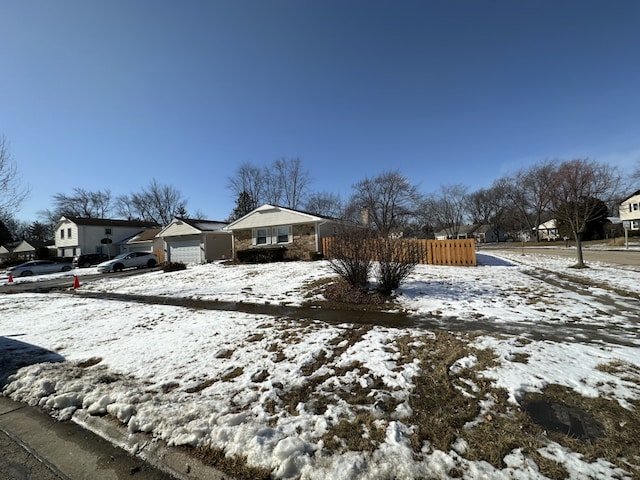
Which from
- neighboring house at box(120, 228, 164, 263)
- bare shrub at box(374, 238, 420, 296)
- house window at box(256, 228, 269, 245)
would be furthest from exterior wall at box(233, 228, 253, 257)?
bare shrub at box(374, 238, 420, 296)

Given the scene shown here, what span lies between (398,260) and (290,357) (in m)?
4.52

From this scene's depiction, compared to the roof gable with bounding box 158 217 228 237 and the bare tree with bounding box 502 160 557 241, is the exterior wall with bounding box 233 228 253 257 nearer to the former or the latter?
the roof gable with bounding box 158 217 228 237

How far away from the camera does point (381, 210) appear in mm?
34781

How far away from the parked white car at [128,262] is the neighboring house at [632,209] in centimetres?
6397

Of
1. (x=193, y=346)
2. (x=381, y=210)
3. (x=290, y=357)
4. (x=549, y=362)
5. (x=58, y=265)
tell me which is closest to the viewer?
(x=549, y=362)

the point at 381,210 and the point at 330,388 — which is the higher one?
the point at 381,210

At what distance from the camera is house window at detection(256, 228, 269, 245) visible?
20.8m

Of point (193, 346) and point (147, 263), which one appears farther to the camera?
point (147, 263)

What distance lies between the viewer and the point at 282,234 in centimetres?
2023

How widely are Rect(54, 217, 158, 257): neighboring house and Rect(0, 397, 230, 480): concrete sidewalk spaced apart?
4335 centimetres

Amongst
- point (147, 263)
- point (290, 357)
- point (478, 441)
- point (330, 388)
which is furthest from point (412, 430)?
point (147, 263)

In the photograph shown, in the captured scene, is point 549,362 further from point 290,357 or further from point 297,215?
point 297,215

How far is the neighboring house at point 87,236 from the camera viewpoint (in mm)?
Result: 37219

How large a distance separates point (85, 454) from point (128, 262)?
2432 cm
